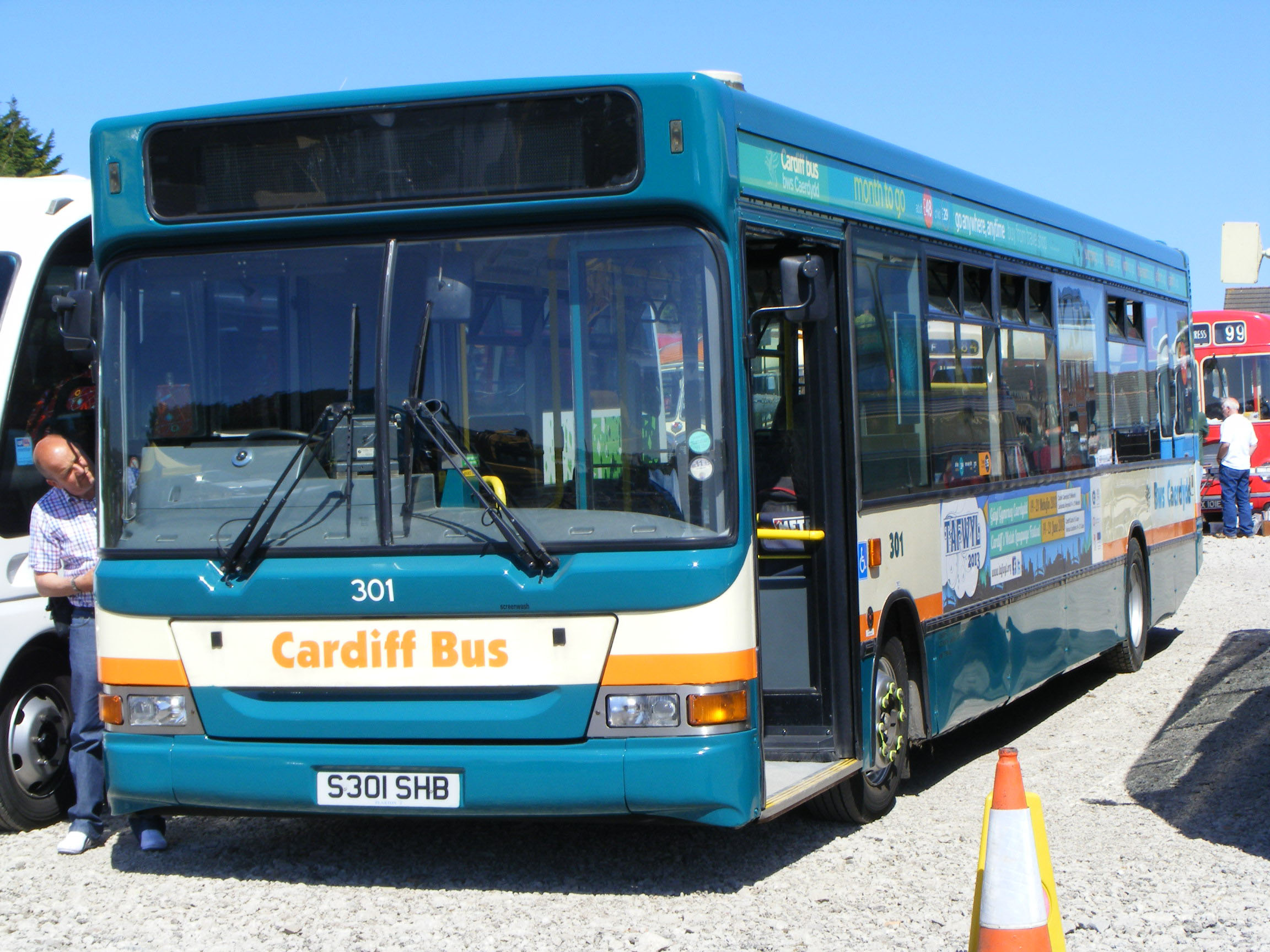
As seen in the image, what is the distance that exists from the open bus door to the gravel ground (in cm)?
54

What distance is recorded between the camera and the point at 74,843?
710 cm

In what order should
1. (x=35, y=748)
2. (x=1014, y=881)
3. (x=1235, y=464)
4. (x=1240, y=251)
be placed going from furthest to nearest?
(x=1235, y=464), (x=1240, y=251), (x=35, y=748), (x=1014, y=881)

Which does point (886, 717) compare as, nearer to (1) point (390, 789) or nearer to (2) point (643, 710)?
(2) point (643, 710)

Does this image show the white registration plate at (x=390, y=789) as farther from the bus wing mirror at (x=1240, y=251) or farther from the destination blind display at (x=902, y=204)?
the bus wing mirror at (x=1240, y=251)

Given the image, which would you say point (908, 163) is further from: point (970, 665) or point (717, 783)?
point (717, 783)

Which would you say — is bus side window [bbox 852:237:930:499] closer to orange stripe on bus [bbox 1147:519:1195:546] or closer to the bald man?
the bald man

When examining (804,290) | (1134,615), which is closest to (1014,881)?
(804,290)

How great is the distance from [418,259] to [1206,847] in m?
3.95

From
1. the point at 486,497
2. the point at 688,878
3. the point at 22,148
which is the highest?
the point at 22,148

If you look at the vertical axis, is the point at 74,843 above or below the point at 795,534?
below

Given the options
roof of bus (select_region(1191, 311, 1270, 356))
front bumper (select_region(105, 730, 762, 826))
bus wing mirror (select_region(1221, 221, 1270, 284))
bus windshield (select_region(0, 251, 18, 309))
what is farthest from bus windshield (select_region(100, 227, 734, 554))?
roof of bus (select_region(1191, 311, 1270, 356))

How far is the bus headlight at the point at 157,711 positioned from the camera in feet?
20.2

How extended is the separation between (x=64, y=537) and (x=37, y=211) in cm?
181

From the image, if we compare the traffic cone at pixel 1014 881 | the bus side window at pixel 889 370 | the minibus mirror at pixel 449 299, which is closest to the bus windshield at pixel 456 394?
the minibus mirror at pixel 449 299
